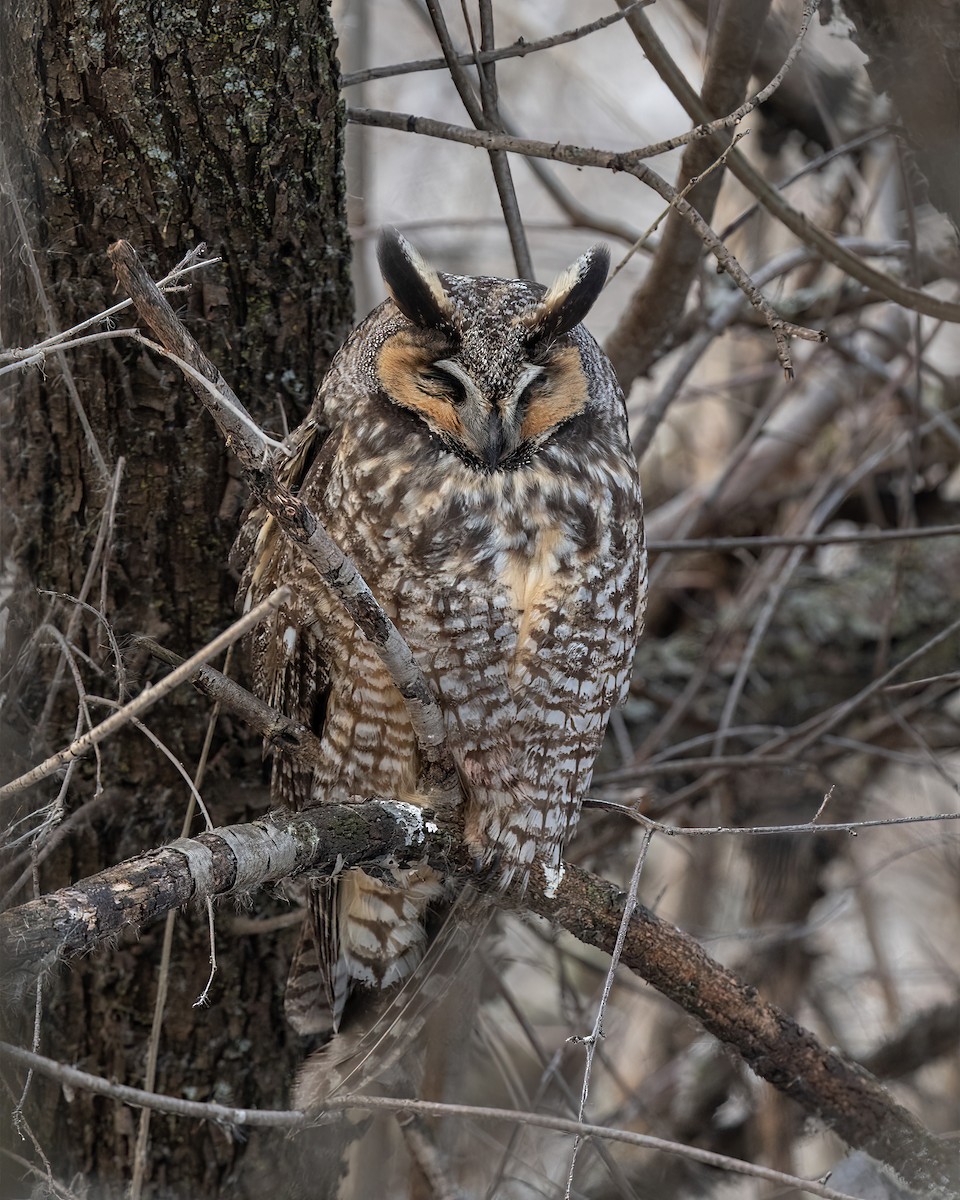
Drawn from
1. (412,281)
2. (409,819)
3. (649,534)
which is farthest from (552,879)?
(649,534)

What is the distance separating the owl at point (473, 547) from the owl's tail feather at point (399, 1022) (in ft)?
0.54

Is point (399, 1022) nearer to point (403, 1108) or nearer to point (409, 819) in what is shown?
point (409, 819)

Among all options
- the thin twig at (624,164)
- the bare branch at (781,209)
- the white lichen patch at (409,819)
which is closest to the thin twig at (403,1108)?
the white lichen patch at (409,819)

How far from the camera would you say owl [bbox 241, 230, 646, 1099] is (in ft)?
6.30

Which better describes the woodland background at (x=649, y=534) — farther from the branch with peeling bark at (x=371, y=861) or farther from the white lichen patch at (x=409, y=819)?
the white lichen patch at (x=409, y=819)

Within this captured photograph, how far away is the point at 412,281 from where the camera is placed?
187 centimetres

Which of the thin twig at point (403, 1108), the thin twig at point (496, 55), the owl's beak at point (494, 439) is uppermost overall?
the thin twig at point (496, 55)

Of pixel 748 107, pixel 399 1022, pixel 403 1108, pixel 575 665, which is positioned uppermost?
pixel 748 107

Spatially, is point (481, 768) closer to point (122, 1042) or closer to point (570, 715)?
point (570, 715)

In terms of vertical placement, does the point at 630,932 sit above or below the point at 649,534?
below

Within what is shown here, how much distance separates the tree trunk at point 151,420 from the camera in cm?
198

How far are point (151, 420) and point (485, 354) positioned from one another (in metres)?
0.70

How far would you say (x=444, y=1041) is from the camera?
2432 millimetres

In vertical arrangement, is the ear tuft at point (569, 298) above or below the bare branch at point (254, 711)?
above
